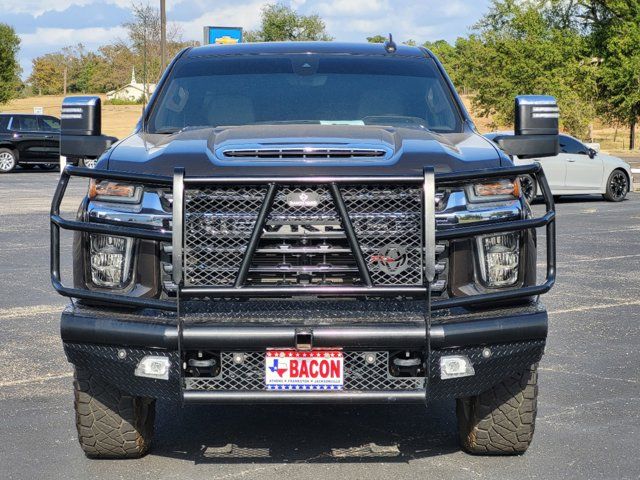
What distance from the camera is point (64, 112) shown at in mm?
6254

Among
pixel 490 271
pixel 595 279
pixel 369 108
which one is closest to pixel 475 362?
pixel 490 271

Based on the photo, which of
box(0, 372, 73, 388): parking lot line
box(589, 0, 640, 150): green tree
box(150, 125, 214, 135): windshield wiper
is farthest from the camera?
box(589, 0, 640, 150): green tree

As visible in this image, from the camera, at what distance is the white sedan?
2202 cm

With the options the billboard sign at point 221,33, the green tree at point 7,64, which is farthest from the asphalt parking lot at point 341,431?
the green tree at point 7,64

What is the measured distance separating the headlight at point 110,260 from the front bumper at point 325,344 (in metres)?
0.14

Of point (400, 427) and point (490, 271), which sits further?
point (400, 427)

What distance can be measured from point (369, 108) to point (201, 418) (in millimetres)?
1977

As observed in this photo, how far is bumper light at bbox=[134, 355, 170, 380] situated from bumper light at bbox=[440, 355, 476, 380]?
114 centimetres

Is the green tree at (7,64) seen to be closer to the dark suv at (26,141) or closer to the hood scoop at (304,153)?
the dark suv at (26,141)

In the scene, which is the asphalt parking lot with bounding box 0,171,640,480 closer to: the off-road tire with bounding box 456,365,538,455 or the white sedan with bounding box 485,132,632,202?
the off-road tire with bounding box 456,365,538,455

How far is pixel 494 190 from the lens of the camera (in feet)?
16.2

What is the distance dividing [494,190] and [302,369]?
114 cm

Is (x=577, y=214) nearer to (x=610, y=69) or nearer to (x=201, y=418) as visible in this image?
(x=201, y=418)

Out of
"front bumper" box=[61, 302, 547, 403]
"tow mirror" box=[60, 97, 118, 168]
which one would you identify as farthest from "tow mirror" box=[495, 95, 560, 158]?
"tow mirror" box=[60, 97, 118, 168]
